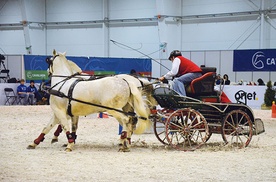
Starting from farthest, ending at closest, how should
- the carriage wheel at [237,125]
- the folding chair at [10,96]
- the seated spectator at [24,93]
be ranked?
the seated spectator at [24,93], the folding chair at [10,96], the carriage wheel at [237,125]

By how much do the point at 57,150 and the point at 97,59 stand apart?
51.7 feet

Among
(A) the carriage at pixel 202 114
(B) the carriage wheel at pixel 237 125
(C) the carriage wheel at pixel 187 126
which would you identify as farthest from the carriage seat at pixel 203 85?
(B) the carriage wheel at pixel 237 125

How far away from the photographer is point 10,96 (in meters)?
22.4

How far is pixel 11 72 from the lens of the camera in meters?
23.7

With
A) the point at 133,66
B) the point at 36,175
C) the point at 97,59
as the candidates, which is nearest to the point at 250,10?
the point at 133,66

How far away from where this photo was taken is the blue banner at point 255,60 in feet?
74.5

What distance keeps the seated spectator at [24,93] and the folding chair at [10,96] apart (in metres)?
→ 0.32

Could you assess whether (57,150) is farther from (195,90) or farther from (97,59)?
(97,59)

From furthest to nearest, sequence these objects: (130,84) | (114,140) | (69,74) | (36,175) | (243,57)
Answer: (243,57), (114,140), (69,74), (130,84), (36,175)

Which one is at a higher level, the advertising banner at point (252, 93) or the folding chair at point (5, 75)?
the folding chair at point (5, 75)

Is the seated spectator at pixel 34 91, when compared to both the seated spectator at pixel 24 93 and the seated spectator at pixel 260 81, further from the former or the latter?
the seated spectator at pixel 260 81

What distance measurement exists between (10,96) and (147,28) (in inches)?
467

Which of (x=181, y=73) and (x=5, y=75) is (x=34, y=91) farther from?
(x=181, y=73)

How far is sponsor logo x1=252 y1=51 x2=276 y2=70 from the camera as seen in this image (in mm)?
22766
